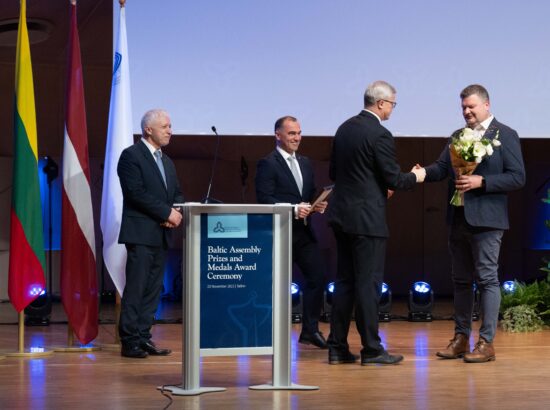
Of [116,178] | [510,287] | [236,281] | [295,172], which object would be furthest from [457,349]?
[510,287]

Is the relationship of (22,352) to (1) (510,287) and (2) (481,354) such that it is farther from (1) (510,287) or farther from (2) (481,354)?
(1) (510,287)

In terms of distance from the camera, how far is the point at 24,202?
6246mm

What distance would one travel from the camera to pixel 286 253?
479cm

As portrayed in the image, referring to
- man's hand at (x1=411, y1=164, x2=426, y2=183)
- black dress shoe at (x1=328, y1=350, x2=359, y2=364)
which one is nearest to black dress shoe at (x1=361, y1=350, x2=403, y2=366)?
black dress shoe at (x1=328, y1=350, x2=359, y2=364)

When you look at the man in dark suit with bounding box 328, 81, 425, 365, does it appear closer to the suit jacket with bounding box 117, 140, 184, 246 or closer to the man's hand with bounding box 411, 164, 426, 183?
the man's hand with bounding box 411, 164, 426, 183

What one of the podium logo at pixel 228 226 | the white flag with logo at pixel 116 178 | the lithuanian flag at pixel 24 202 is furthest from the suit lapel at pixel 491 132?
the lithuanian flag at pixel 24 202

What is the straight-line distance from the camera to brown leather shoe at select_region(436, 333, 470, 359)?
5965mm

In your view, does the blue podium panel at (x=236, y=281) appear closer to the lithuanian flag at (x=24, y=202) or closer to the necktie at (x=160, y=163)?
the necktie at (x=160, y=163)

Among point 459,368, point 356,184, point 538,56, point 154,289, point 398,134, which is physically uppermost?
point 538,56

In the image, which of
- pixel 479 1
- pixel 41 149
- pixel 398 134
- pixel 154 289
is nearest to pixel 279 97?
pixel 398 134

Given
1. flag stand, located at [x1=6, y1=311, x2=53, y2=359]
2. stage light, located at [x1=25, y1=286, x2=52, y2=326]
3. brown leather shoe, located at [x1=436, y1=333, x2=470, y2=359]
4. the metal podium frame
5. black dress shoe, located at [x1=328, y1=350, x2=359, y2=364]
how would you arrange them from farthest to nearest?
stage light, located at [x1=25, y1=286, x2=52, y2=326]
flag stand, located at [x1=6, y1=311, x2=53, y2=359]
brown leather shoe, located at [x1=436, y1=333, x2=470, y2=359]
black dress shoe, located at [x1=328, y1=350, x2=359, y2=364]
the metal podium frame

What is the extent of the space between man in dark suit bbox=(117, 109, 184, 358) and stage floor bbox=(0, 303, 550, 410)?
0.20 m

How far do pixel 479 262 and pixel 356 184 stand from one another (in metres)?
0.88

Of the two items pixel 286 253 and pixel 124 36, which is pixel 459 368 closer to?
pixel 286 253
